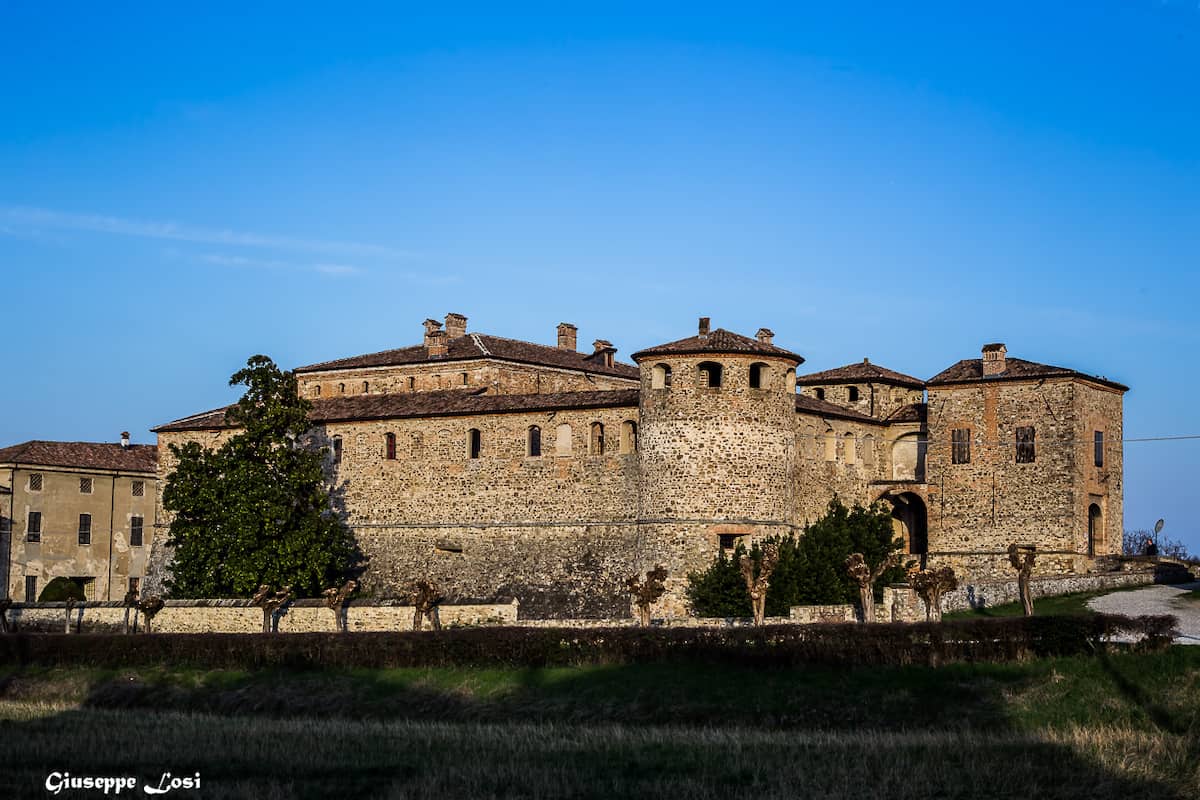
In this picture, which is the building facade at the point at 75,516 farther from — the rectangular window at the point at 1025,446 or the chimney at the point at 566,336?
the rectangular window at the point at 1025,446

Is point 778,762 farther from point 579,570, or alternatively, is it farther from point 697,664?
point 579,570

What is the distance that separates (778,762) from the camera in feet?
70.0

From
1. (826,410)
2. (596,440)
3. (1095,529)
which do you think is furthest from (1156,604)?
(596,440)

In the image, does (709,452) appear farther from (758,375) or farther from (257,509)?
(257,509)

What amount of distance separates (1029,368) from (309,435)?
22173 mm

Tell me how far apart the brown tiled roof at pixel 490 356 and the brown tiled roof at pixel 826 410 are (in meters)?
11.7

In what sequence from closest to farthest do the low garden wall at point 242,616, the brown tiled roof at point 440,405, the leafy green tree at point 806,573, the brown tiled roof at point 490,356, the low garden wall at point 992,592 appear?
the low garden wall at point 992,592, the low garden wall at point 242,616, the leafy green tree at point 806,573, the brown tiled roof at point 440,405, the brown tiled roof at point 490,356

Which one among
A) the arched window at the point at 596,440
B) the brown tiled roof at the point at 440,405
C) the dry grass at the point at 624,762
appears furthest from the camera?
the brown tiled roof at the point at 440,405

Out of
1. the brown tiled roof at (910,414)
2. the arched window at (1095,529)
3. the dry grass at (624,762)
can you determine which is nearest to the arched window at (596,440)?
the brown tiled roof at (910,414)

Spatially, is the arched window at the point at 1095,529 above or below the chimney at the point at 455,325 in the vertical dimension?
below

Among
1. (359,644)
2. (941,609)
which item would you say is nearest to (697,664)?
(359,644)

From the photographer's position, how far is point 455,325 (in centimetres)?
6281

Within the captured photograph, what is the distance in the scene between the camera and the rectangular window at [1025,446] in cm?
4672

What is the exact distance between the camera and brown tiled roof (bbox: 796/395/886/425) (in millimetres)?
47675
